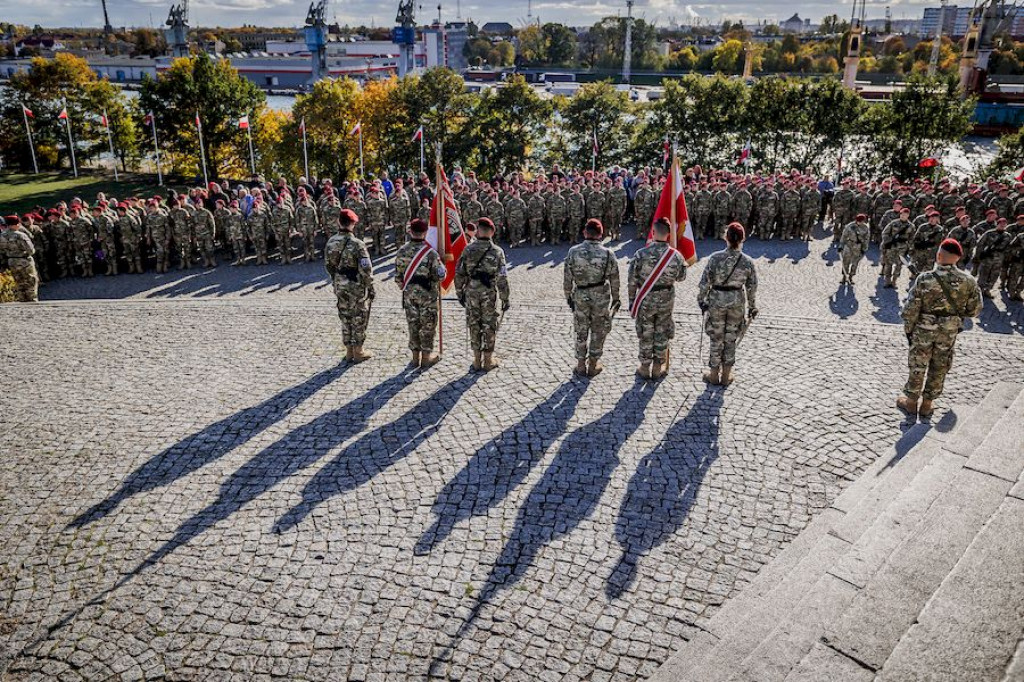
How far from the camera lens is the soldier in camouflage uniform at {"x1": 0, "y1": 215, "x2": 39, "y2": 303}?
13.8 metres

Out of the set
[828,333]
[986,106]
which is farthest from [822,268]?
[986,106]

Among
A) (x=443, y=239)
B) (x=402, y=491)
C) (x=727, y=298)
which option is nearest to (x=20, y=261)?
(x=443, y=239)

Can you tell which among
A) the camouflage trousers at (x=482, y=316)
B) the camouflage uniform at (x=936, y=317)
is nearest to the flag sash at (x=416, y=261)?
the camouflage trousers at (x=482, y=316)

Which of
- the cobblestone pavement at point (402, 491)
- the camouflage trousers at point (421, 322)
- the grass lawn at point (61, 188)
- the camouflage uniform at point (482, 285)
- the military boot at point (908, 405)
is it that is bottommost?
the grass lawn at point (61, 188)

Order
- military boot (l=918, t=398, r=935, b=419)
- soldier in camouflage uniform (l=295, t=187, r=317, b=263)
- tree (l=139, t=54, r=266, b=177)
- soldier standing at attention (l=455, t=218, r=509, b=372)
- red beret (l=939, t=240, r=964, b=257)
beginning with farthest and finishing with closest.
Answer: tree (l=139, t=54, r=266, b=177), soldier in camouflage uniform (l=295, t=187, r=317, b=263), soldier standing at attention (l=455, t=218, r=509, b=372), military boot (l=918, t=398, r=935, b=419), red beret (l=939, t=240, r=964, b=257)

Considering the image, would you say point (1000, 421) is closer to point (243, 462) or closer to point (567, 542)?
point (567, 542)

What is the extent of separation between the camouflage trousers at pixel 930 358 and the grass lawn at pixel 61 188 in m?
36.3

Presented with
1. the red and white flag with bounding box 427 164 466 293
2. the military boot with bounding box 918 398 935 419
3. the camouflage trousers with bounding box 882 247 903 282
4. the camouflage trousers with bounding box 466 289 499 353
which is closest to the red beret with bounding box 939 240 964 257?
the military boot with bounding box 918 398 935 419

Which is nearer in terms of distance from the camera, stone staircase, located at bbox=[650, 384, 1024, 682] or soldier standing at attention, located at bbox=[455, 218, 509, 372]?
stone staircase, located at bbox=[650, 384, 1024, 682]

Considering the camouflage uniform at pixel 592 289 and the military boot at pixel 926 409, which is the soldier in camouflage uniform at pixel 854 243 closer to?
the military boot at pixel 926 409

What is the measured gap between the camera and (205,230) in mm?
16828

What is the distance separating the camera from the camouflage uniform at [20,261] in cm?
1376

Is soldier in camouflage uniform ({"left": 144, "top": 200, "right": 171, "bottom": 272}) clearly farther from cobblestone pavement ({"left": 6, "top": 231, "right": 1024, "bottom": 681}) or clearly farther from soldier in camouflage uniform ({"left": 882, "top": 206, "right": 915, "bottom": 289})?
soldier in camouflage uniform ({"left": 882, "top": 206, "right": 915, "bottom": 289})

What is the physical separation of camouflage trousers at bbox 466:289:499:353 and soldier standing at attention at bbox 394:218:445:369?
495 millimetres
